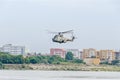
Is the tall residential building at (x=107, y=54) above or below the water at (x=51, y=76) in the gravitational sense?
above

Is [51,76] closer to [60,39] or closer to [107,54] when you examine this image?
[60,39]

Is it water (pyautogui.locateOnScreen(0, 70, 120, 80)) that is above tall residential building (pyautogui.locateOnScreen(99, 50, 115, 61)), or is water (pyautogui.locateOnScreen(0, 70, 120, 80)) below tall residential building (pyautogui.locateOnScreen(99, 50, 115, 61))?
below

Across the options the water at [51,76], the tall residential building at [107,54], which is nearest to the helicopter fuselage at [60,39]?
the water at [51,76]

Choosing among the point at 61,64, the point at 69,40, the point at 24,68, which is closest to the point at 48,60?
the point at 61,64

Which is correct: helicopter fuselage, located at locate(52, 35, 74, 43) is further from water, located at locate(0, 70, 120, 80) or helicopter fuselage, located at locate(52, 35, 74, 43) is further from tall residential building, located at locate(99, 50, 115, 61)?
tall residential building, located at locate(99, 50, 115, 61)

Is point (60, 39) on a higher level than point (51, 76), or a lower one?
higher

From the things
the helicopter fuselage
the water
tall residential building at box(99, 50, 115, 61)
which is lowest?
the water

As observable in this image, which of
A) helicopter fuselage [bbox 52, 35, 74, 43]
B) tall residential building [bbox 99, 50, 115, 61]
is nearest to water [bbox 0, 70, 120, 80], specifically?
helicopter fuselage [bbox 52, 35, 74, 43]

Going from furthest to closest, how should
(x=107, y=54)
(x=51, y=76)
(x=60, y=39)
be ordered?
(x=107, y=54)
(x=51, y=76)
(x=60, y=39)

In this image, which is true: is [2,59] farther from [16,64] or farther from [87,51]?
[87,51]

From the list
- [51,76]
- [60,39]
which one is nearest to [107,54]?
[51,76]

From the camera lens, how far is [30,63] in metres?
115

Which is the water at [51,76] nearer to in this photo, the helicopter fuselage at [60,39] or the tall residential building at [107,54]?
the helicopter fuselage at [60,39]

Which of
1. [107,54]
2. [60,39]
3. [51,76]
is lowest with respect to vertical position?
[51,76]
